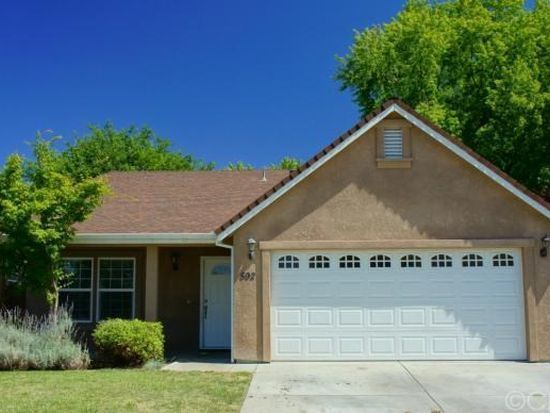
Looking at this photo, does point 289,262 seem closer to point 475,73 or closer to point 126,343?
point 126,343

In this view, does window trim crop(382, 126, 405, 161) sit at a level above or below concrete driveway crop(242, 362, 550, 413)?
above

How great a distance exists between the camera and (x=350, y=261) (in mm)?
12531

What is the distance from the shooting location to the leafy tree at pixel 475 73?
2145 centimetres

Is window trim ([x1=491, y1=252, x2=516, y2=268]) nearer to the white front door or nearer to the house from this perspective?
the house

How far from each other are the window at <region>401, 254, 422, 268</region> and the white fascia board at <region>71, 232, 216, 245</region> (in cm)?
441

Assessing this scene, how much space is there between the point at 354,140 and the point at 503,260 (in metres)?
4.18

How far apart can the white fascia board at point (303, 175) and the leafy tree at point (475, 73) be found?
9.81 m

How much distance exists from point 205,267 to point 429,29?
15878 mm

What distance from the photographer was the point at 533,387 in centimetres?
922

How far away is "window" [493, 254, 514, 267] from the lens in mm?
12281

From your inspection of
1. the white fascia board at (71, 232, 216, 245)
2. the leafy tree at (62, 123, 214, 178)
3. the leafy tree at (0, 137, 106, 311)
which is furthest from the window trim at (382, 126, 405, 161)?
the leafy tree at (62, 123, 214, 178)

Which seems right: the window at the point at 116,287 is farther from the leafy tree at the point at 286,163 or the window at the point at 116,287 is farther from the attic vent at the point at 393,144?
the leafy tree at the point at 286,163

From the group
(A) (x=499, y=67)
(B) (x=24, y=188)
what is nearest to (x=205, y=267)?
(B) (x=24, y=188)

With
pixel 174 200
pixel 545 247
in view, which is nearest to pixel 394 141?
pixel 545 247
